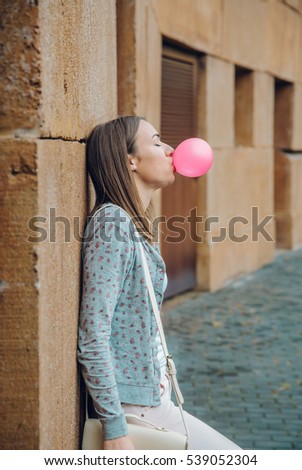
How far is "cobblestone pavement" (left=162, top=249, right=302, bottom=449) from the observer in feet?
16.9

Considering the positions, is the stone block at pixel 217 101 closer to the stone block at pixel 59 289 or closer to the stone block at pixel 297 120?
the stone block at pixel 297 120

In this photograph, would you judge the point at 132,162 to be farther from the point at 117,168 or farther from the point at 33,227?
the point at 33,227

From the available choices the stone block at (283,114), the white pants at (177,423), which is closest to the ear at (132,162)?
the white pants at (177,423)

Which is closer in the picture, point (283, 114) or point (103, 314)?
point (103, 314)

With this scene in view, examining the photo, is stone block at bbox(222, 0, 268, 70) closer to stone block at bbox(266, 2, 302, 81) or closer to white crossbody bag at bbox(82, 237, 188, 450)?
stone block at bbox(266, 2, 302, 81)

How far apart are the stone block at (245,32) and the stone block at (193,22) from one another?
0.29m

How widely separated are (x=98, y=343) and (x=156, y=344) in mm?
279

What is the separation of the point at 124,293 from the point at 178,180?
6.69 m

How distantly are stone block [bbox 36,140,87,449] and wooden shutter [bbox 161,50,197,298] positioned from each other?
19.6 feet

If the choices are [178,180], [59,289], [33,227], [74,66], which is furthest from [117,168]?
[178,180]

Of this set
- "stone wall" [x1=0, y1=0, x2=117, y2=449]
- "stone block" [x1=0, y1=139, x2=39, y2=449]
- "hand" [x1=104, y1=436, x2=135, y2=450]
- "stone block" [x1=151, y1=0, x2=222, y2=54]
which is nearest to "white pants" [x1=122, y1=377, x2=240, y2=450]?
"hand" [x1=104, y1=436, x2=135, y2=450]

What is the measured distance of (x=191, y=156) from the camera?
9.86 ft

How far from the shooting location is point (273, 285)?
1044 centimetres

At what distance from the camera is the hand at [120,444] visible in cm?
262
